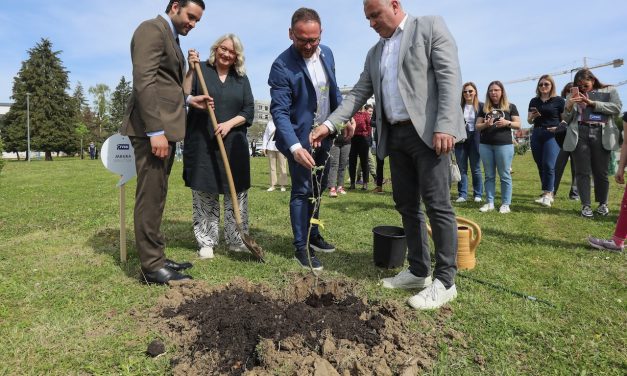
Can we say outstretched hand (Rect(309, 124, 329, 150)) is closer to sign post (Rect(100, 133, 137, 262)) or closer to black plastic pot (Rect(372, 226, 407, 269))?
black plastic pot (Rect(372, 226, 407, 269))

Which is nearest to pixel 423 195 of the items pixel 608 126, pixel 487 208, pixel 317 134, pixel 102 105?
pixel 317 134

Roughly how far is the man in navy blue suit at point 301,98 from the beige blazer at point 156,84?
88 centimetres

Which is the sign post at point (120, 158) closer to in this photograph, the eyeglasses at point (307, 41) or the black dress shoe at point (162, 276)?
the black dress shoe at point (162, 276)

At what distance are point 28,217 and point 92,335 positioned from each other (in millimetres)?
5299

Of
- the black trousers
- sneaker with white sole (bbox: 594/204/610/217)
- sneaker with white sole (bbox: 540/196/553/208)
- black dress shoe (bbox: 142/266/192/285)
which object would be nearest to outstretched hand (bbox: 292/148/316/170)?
the black trousers

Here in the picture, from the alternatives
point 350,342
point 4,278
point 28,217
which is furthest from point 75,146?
point 350,342

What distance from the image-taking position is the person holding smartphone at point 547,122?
7391 millimetres

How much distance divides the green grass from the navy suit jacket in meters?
1.33

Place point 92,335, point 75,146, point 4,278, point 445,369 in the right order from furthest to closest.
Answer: point 75,146
point 4,278
point 92,335
point 445,369

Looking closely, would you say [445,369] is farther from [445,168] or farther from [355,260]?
[355,260]

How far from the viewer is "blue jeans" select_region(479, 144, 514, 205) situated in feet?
21.9

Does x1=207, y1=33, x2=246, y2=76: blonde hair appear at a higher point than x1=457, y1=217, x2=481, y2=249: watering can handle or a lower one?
higher

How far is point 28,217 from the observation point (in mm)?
6637

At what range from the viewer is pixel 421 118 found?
291 centimetres
